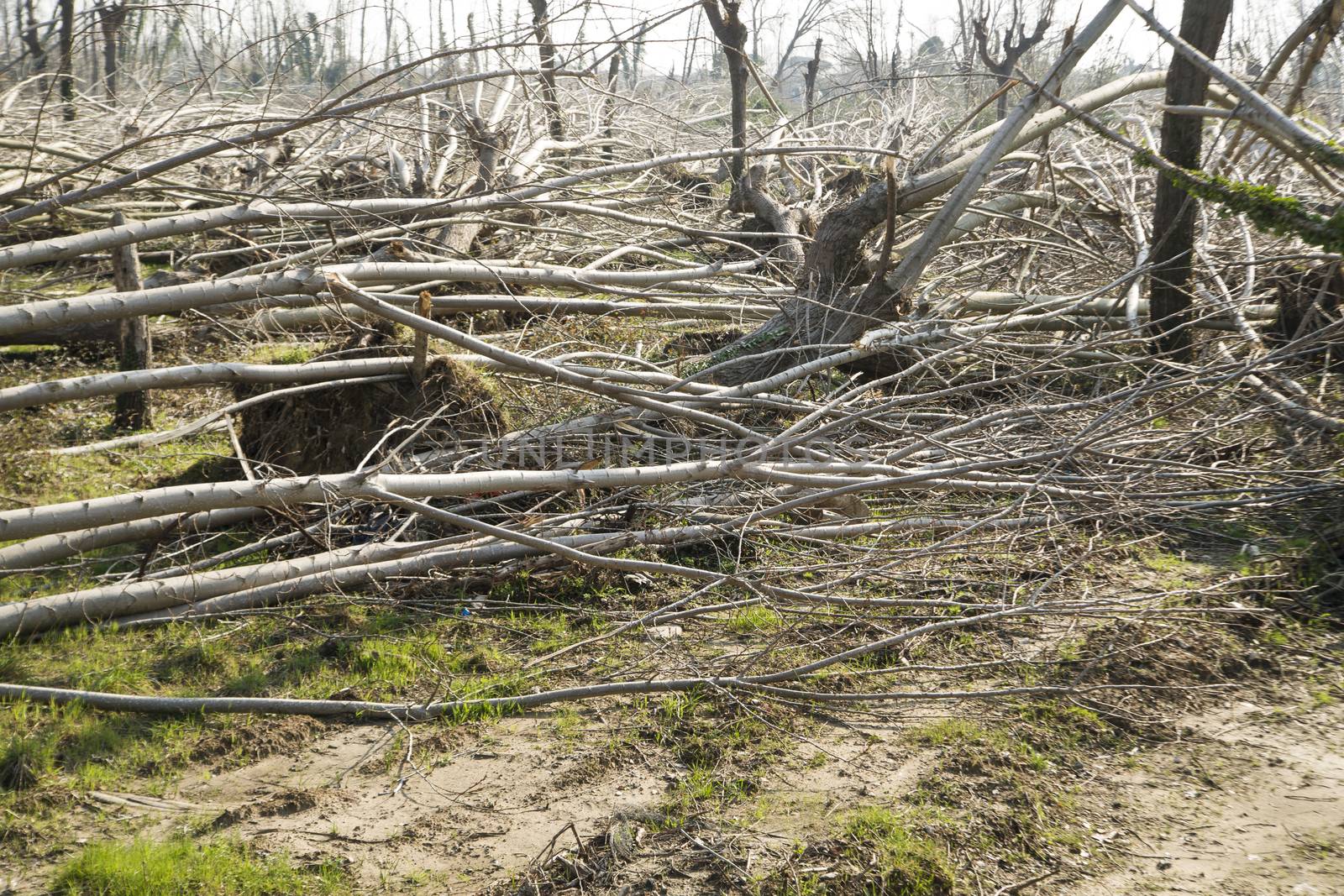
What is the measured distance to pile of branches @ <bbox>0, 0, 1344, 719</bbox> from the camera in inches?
159

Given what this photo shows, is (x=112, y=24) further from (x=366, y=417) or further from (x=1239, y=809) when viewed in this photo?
(x=1239, y=809)

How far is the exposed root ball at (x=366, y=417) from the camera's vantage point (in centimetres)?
523

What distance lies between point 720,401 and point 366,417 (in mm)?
1884

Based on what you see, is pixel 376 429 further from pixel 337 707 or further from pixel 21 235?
pixel 21 235

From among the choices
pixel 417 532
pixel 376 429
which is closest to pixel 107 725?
pixel 417 532

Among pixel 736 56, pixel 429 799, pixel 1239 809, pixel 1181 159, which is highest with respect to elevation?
pixel 736 56

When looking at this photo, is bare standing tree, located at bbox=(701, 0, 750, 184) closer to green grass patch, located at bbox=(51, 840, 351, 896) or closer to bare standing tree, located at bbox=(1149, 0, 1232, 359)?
bare standing tree, located at bbox=(1149, 0, 1232, 359)

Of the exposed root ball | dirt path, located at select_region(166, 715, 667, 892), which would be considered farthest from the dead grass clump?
the exposed root ball

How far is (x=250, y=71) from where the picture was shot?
5.74 m

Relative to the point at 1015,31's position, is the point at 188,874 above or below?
below

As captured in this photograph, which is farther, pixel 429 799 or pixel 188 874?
pixel 429 799

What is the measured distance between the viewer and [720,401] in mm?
4742

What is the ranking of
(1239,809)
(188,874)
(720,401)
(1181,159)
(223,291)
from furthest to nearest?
1. (1181,159)
2. (720,401)
3. (223,291)
4. (1239,809)
5. (188,874)

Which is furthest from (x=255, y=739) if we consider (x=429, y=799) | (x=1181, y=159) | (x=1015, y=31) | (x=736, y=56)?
(x=1015, y=31)
